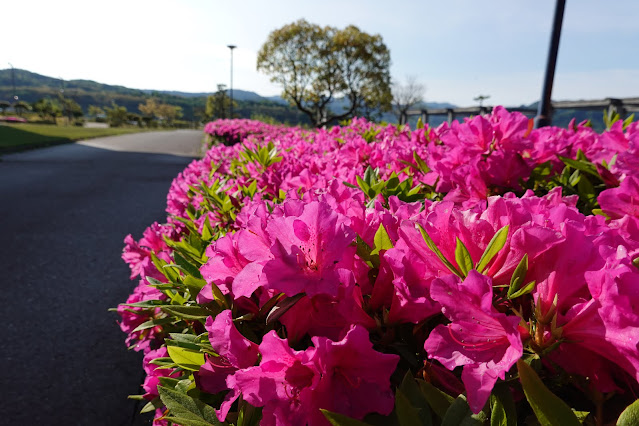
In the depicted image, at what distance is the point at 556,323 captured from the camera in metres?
0.61

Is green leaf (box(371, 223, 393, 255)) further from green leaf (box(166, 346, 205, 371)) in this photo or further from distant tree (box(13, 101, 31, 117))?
distant tree (box(13, 101, 31, 117))

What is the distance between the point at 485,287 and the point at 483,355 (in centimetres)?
10

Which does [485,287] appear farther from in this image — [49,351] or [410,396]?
[49,351]

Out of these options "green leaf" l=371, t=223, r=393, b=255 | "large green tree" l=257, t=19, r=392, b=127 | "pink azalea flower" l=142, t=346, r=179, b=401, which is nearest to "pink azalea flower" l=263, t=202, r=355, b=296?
"green leaf" l=371, t=223, r=393, b=255

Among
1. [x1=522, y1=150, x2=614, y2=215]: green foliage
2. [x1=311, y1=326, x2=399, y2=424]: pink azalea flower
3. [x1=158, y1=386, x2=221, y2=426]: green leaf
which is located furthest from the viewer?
[x1=522, y1=150, x2=614, y2=215]: green foliage

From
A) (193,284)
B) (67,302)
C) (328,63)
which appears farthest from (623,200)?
(328,63)

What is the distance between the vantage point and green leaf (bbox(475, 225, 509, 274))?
27.0 inches

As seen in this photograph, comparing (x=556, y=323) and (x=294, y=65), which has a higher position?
(x=294, y=65)

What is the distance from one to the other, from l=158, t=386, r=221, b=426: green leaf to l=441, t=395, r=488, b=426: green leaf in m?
0.40

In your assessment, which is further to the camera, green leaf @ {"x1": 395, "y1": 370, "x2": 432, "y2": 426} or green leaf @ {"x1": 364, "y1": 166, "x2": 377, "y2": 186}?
green leaf @ {"x1": 364, "y1": 166, "x2": 377, "y2": 186}

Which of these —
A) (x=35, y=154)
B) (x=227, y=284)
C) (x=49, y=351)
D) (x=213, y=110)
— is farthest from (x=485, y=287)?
(x=213, y=110)

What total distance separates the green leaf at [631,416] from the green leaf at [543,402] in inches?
2.3

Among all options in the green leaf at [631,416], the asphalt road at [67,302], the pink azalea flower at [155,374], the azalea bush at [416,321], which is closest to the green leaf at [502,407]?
the azalea bush at [416,321]

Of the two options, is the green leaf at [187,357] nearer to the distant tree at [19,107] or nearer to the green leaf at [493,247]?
the green leaf at [493,247]
